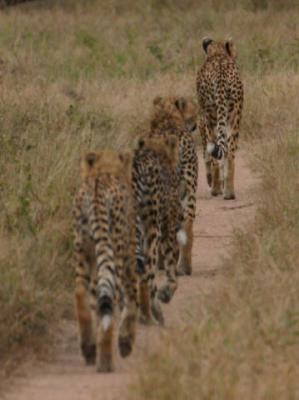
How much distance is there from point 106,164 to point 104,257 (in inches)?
25.6

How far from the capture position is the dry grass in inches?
319

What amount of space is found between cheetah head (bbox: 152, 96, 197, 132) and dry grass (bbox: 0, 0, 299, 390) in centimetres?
68

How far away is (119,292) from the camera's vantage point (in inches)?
287

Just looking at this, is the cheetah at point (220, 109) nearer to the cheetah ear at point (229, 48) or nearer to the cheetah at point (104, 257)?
the cheetah ear at point (229, 48)

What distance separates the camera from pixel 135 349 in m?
7.52

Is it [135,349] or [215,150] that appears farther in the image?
[215,150]

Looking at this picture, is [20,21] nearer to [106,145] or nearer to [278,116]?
[278,116]

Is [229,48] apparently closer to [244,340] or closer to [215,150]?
[215,150]

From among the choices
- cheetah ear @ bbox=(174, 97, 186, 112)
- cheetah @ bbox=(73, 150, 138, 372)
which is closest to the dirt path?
cheetah @ bbox=(73, 150, 138, 372)

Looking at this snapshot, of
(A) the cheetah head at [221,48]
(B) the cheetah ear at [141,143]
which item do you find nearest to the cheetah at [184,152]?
(B) the cheetah ear at [141,143]

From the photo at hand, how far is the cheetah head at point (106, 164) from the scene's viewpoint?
7.41 metres

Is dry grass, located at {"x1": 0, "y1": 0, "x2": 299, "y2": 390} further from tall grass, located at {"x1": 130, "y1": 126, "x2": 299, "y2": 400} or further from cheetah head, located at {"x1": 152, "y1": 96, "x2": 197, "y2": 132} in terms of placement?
cheetah head, located at {"x1": 152, "y1": 96, "x2": 197, "y2": 132}

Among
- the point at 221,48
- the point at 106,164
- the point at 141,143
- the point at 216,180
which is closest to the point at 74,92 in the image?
the point at 221,48

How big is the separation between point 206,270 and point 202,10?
604 inches
